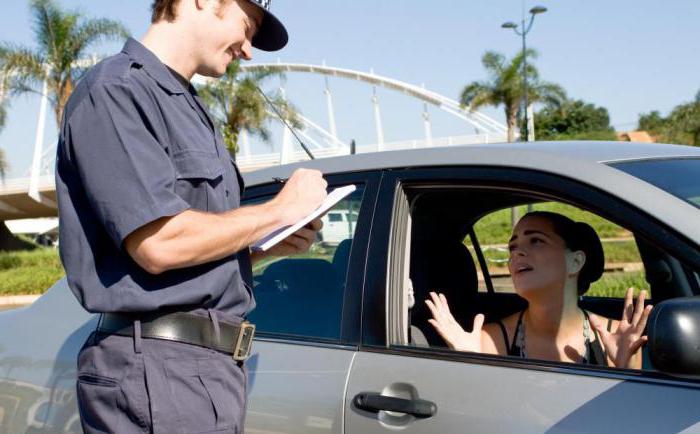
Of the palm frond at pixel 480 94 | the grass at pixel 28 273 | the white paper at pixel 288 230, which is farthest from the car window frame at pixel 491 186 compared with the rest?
the palm frond at pixel 480 94

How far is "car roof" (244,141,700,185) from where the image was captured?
7.42 ft

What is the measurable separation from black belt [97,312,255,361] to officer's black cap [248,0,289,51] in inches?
29.0

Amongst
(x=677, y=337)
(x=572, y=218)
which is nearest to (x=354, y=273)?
(x=572, y=218)

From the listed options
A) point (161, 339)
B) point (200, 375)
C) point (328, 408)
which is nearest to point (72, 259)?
point (161, 339)

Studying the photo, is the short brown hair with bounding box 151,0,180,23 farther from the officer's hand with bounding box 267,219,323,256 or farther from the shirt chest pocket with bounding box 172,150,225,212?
the officer's hand with bounding box 267,219,323,256

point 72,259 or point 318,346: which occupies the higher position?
point 72,259

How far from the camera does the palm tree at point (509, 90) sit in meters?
34.4

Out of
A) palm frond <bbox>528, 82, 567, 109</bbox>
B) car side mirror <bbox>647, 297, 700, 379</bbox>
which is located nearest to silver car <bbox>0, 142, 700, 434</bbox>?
car side mirror <bbox>647, 297, 700, 379</bbox>

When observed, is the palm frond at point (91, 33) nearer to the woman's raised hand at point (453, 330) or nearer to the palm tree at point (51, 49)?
the palm tree at point (51, 49)

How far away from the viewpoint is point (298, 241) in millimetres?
2223

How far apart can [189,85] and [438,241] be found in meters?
1.24

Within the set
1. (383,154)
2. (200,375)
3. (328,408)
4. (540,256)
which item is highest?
(383,154)

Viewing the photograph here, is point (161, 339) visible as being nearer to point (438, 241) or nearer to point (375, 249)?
point (375, 249)

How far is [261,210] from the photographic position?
1852mm
